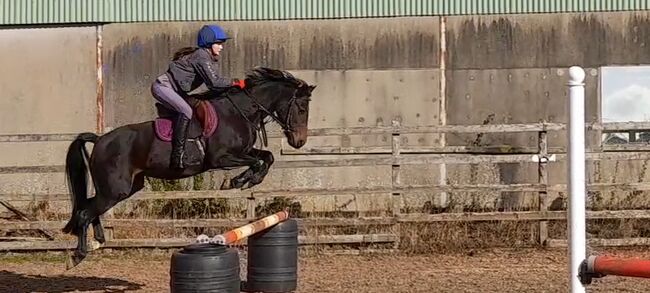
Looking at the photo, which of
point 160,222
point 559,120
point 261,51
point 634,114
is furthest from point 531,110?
point 160,222

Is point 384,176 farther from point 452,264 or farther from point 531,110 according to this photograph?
point 452,264

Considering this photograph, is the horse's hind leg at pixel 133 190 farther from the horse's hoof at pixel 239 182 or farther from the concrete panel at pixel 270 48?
the concrete panel at pixel 270 48

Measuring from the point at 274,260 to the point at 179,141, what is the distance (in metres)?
1.25

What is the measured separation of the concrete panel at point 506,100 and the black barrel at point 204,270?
845cm

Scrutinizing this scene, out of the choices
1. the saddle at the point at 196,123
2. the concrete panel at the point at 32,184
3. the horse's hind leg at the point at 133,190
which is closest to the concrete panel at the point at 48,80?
the concrete panel at the point at 32,184

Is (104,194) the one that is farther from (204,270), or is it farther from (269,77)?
(204,270)

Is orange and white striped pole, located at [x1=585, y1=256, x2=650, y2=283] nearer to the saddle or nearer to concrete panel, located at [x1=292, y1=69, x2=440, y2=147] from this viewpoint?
the saddle

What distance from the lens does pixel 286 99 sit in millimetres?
8641

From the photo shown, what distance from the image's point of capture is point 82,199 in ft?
29.3

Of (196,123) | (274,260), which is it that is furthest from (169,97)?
(274,260)

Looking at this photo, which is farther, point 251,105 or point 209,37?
point 251,105

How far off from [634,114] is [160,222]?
683 cm

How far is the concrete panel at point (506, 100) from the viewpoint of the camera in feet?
45.7

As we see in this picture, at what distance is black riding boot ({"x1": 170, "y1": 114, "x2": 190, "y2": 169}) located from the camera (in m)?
8.25
